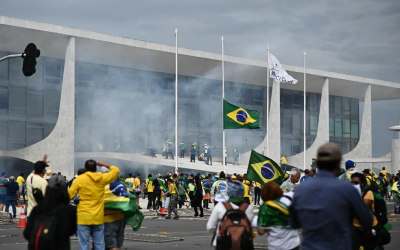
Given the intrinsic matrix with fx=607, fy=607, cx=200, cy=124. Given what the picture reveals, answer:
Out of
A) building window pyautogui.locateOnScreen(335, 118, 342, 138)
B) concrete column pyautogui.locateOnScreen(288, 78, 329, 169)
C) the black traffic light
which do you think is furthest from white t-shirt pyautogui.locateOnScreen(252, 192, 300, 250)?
building window pyautogui.locateOnScreen(335, 118, 342, 138)

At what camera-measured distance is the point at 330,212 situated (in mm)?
4227

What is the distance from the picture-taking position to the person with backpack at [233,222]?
6020 mm

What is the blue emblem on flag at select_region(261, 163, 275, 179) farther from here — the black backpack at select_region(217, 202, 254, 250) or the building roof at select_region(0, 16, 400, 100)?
the building roof at select_region(0, 16, 400, 100)

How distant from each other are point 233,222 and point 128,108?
4042 cm

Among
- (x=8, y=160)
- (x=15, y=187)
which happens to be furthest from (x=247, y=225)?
(x=8, y=160)

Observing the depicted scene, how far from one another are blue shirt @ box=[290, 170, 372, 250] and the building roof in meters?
33.7

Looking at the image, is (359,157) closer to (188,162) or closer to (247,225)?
(188,162)

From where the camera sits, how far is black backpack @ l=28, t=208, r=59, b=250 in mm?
5219

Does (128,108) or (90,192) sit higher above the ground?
(128,108)

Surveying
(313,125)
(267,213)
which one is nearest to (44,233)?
(267,213)

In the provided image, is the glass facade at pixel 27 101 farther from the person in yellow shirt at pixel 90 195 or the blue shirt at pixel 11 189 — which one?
the person in yellow shirt at pixel 90 195

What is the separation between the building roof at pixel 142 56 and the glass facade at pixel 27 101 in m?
1.26

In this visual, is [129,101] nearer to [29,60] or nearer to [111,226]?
[29,60]

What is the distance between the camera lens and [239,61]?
156 ft
